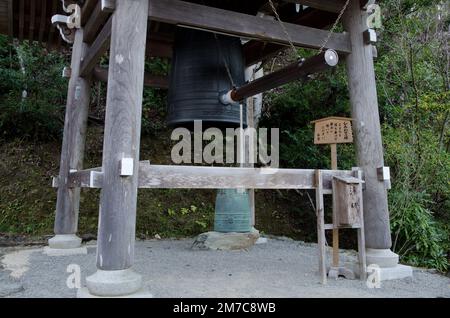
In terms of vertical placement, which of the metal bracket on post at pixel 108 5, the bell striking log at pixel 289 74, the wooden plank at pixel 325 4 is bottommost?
the bell striking log at pixel 289 74

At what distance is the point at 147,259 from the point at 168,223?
2.21 m

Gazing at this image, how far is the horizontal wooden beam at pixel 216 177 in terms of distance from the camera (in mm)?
2857

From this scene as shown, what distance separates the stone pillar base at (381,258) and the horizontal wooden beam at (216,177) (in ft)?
2.36

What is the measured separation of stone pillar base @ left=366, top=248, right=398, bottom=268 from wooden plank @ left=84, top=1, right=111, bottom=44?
3.28 meters

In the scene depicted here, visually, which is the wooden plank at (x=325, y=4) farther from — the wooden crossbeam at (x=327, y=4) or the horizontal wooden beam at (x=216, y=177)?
the horizontal wooden beam at (x=216, y=177)

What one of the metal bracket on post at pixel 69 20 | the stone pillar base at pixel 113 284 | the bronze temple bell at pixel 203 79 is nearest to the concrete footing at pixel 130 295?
the stone pillar base at pixel 113 284

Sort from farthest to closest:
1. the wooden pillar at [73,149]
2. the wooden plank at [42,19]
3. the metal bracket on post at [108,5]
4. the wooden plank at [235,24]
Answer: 1. the wooden plank at [42,19]
2. the wooden pillar at [73,149]
3. the wooden plank at [235,24]
4. the metal bracket on post at [108,5]

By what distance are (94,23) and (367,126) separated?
2.91 m

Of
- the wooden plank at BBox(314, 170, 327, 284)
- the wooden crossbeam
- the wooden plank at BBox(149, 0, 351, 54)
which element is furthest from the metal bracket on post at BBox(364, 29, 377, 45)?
the wooden plank at BBox(314, 170, 327, 284)

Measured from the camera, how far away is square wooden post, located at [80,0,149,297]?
2623mm

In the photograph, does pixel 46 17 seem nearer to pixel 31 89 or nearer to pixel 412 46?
pixel 31 89

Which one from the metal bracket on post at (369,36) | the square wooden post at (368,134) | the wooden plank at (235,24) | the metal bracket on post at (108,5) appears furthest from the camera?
the metal bracket on post at (369,36)

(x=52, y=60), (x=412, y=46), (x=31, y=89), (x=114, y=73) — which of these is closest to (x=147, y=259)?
(x=114, y=73)

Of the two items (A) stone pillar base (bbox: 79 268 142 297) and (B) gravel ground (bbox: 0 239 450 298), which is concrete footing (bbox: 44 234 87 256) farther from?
(A) stone pillar base (bbox: 79 268 142 297)
